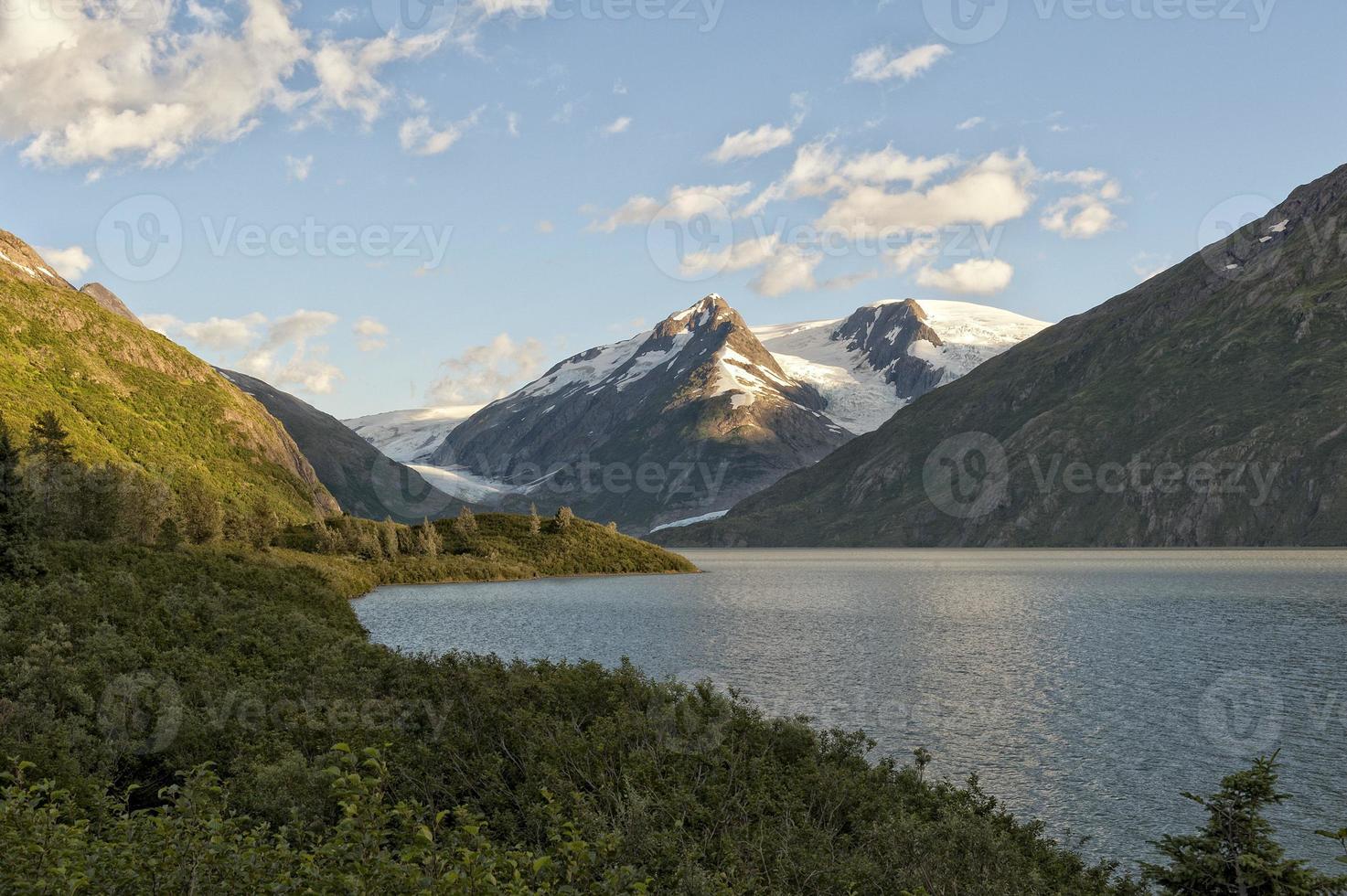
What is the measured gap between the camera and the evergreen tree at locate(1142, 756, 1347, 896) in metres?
21.4

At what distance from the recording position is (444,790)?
2781cm

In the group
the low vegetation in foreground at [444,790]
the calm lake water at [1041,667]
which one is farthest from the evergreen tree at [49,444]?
the low vegetation in foreground at [444,790]

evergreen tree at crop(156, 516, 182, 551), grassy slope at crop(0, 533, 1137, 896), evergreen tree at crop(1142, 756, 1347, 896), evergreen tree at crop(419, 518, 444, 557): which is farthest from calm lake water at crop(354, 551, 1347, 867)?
evergreen tree at crop(419, 518, 444, 557)

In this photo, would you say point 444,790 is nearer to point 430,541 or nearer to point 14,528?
point 14,528

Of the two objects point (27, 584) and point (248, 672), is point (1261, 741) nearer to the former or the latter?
point (248, 672)

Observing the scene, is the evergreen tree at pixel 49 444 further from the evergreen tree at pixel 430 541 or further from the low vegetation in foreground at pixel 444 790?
the evergreen tree at pixel 430 541

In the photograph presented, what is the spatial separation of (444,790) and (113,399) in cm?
16215

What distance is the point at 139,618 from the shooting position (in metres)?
47.9

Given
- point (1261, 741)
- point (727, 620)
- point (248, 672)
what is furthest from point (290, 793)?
point (727, 620)

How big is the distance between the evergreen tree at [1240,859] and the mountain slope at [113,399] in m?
132

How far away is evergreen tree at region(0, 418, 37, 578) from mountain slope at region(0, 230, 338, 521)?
75868mm

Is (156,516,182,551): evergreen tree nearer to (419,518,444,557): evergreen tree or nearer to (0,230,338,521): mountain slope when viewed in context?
(0,230,338,521): mountain slope

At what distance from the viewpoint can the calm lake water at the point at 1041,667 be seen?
38.5 meters

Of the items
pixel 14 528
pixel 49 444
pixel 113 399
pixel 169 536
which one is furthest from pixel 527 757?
pixel 113 399
